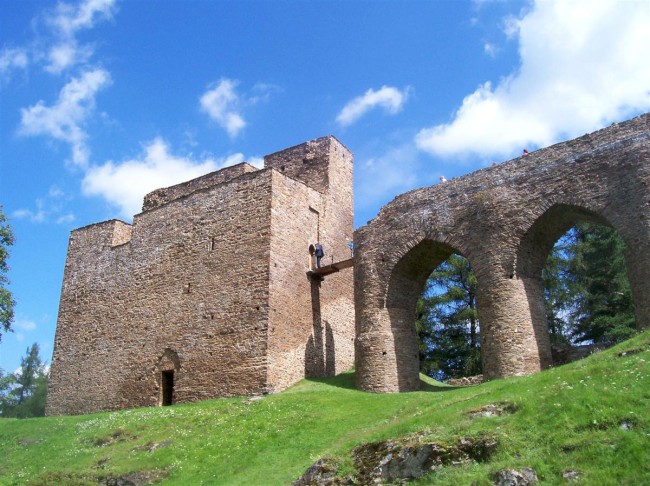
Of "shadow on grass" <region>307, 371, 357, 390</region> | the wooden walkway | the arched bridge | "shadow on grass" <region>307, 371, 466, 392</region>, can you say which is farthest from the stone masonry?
the arched bridge

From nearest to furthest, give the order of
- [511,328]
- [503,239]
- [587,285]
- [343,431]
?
[343,431] → [511,328] → [503,239] → [587,285]

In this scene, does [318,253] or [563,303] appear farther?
[563,303]

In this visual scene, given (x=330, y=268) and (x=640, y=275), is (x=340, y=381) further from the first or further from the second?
(x=640, y=275)

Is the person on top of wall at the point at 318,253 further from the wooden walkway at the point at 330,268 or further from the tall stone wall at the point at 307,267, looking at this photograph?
the wooden walkway at the point at 330,268

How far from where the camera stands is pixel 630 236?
59.1 ft

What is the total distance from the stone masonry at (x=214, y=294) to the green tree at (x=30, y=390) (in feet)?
74.0

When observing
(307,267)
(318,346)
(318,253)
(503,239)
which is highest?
(318,253)

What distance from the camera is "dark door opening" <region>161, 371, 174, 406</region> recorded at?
2508 cm

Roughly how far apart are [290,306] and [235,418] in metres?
5.68

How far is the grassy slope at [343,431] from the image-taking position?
396 inches

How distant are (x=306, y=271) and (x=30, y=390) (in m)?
37.9

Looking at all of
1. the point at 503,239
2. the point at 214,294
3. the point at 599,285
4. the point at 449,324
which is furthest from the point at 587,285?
the point at 214,294

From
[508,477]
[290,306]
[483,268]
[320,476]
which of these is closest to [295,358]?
[290,306]

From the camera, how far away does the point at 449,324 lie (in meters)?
35.0
